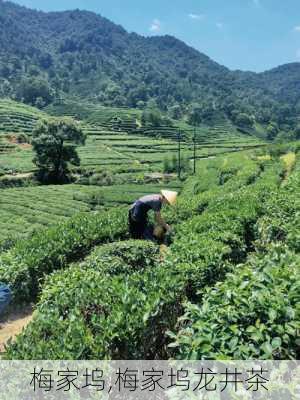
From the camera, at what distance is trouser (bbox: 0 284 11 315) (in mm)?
10458

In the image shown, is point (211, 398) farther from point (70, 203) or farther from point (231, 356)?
point (70, 203)

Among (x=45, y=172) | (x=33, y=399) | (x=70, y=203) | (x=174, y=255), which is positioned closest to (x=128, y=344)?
(x=33, y=399)

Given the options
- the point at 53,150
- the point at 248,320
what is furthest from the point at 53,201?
the point at 248,320

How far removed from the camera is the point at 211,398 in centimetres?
446

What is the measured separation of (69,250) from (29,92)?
16113cm

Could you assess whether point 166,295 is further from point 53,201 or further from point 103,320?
point 53,201

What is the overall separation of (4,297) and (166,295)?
4.46 metres

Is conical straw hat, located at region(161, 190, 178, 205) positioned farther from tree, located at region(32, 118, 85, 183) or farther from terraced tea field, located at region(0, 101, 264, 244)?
tree, located at region(32, 118, 85, 183)

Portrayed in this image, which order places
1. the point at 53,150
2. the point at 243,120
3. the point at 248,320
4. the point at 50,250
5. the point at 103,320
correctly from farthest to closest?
the point at 243,120 → the point at 53,150 → the point at 50,250 → the point at 103,320 → the point at 248,320

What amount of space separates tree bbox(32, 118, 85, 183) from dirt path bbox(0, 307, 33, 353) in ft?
201

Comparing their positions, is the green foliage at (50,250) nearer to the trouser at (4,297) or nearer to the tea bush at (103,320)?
the trouser at (4,297)

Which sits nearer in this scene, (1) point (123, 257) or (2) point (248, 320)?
(2) point (248, 320)

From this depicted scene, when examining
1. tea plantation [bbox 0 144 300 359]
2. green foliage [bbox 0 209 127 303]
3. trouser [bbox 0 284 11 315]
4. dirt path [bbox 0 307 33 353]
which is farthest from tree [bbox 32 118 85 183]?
trouser [bbox 0 284 11 315]

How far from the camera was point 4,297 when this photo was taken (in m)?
10.6
